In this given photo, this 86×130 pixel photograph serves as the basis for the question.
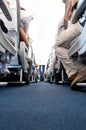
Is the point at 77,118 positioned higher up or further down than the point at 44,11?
further down

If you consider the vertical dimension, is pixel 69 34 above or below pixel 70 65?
above

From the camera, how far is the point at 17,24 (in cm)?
258

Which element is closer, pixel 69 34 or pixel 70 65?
pixel 69 34

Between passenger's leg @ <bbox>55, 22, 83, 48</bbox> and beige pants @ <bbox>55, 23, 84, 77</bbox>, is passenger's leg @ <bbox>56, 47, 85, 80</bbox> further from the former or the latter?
passenger's leg @ <bbox>55, 22, 83, 48</bbox>

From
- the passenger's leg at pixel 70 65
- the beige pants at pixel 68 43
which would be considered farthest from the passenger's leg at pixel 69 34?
the passenger's leg at pixel 70 65

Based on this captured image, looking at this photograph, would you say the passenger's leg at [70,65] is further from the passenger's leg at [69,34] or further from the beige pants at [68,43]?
the passenger's leg at [69,34]

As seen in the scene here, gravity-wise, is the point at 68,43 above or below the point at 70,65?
above

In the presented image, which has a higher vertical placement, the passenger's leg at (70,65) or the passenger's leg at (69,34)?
the passenger's leg at (69,34)

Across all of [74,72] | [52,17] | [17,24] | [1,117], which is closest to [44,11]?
[52,17]

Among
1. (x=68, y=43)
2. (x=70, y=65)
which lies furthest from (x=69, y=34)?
(x=70, y=65)

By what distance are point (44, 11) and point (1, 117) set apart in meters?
6.22

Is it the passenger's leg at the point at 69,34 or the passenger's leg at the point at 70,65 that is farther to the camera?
the passenger's leg at the point at 69,34

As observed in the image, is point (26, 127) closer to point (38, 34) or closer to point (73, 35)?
point (73, 35)

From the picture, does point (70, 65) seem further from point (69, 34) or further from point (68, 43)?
point (69, 34)
